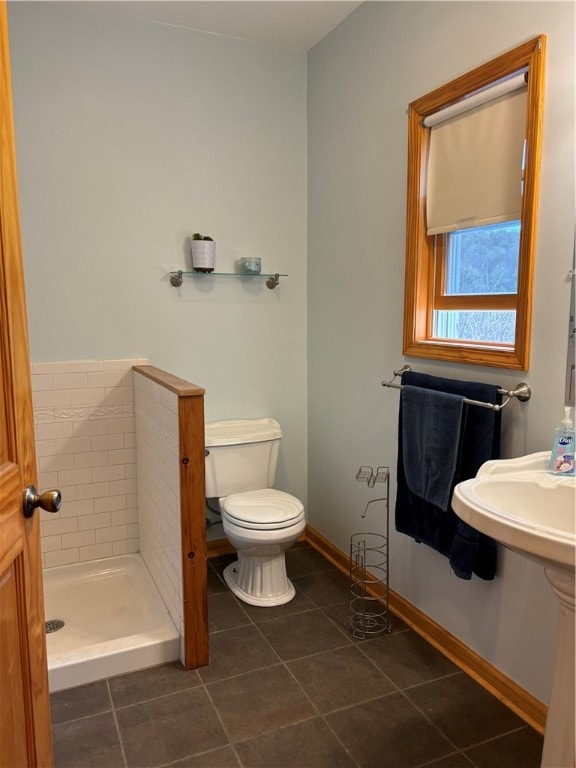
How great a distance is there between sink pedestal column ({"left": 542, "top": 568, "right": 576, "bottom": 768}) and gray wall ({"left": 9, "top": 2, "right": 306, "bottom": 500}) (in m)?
2.09

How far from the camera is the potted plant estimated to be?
2867mm

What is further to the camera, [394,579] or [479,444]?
[394,579]

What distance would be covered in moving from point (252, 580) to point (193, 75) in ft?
8.30


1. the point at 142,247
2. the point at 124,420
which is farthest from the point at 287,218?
the point at 124,420

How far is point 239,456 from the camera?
2.92 metres

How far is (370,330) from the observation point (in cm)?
268

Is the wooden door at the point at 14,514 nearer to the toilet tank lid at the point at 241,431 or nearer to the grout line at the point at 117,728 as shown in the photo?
the grout line at the point at 117,728

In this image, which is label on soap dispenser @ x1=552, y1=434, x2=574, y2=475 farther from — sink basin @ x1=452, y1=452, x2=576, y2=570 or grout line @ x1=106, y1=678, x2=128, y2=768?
grout line @ x1=106, y1=678, x2=128, y2=768

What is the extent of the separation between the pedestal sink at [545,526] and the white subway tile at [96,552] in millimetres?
2063

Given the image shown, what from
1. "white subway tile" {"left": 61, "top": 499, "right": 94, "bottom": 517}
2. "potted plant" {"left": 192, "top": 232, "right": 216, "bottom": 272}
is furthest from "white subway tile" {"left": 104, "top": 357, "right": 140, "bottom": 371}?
"white subway tile" {"left": 61, "top": 499, "right": 94, "bottom": 517}

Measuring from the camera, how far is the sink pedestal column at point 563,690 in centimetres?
129

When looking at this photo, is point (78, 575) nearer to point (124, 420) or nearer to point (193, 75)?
point (124, 420)

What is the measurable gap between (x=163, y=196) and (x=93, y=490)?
5.06ft

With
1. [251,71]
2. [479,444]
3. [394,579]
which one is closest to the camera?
[479,444]
